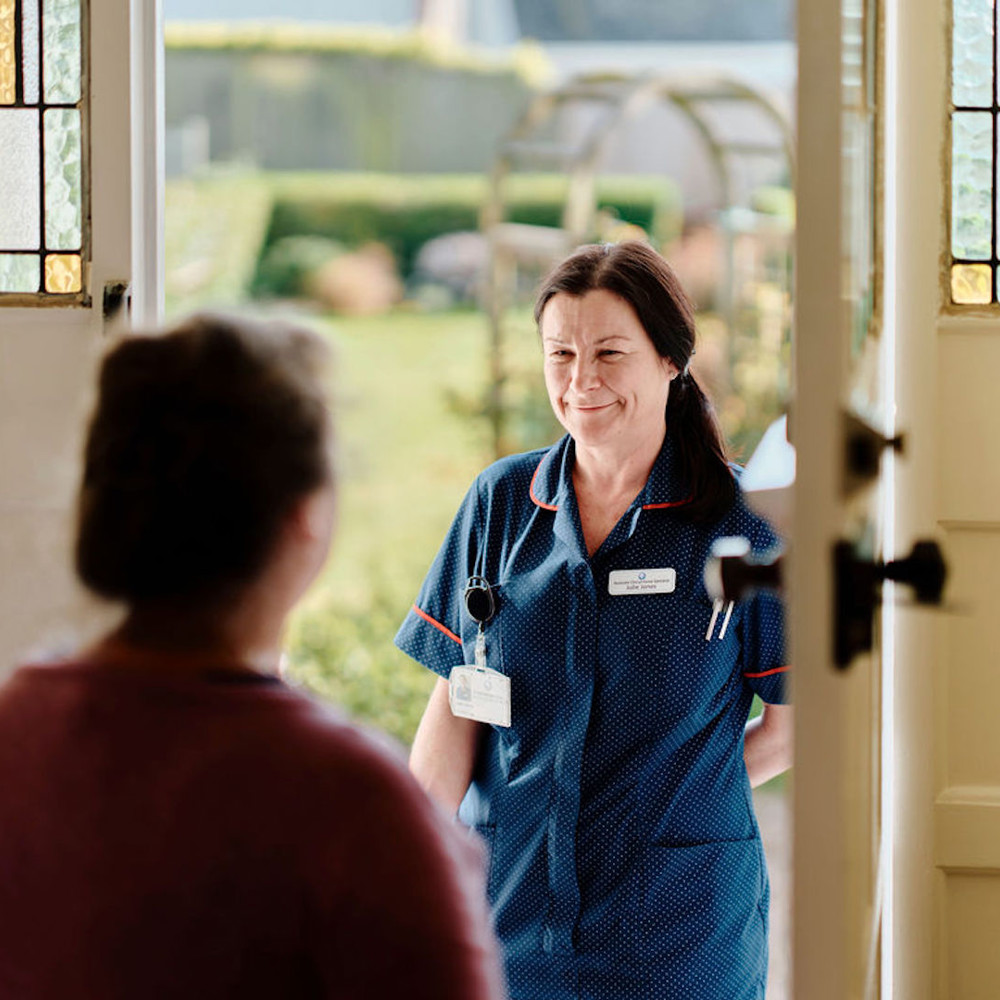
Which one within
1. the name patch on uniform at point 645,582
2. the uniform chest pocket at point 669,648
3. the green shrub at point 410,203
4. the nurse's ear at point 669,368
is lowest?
the uniform chest pocket at point 669,648

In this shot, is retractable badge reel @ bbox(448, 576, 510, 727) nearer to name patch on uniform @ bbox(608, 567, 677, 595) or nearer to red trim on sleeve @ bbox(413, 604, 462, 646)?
red trim on sleeve @ bbox(413, 604, 462, 646)

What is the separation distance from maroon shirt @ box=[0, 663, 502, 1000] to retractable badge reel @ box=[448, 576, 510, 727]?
3.07 feet

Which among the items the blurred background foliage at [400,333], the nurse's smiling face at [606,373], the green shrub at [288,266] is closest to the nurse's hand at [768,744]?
the nurse's smiling face at [606,373]

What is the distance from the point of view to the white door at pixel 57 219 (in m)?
2.09

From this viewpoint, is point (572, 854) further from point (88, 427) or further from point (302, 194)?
point (302, 194)

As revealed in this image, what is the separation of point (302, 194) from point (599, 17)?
244cm

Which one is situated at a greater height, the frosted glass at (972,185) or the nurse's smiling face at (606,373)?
the frosted glass at (972,185)

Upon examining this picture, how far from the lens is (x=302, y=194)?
26.3 feet

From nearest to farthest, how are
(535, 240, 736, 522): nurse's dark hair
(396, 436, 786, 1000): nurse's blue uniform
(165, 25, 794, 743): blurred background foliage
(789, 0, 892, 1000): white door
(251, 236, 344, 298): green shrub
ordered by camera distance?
(789, 0, 892, 1000): white door
(396, 436, 786, 1000): nurse's blue uniform
(535, 240, 736, 522): nurse's dark hair
(165, 25, 794, 743): blurred background foliage
(251, 236, 344, 298): green shrub

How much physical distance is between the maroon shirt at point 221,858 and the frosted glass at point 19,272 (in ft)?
4.72

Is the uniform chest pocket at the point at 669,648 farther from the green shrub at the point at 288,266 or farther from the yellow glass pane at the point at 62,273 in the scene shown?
the green shrub at the point at 288,266

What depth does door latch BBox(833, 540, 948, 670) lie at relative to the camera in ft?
3.18

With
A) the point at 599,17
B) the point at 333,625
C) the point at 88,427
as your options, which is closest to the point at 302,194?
the point at 599,17

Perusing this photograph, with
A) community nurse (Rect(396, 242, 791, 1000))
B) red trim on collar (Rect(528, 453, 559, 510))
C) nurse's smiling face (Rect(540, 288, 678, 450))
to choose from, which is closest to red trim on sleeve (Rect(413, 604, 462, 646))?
community nurse (Rect(396, 242, 791, 1000))
